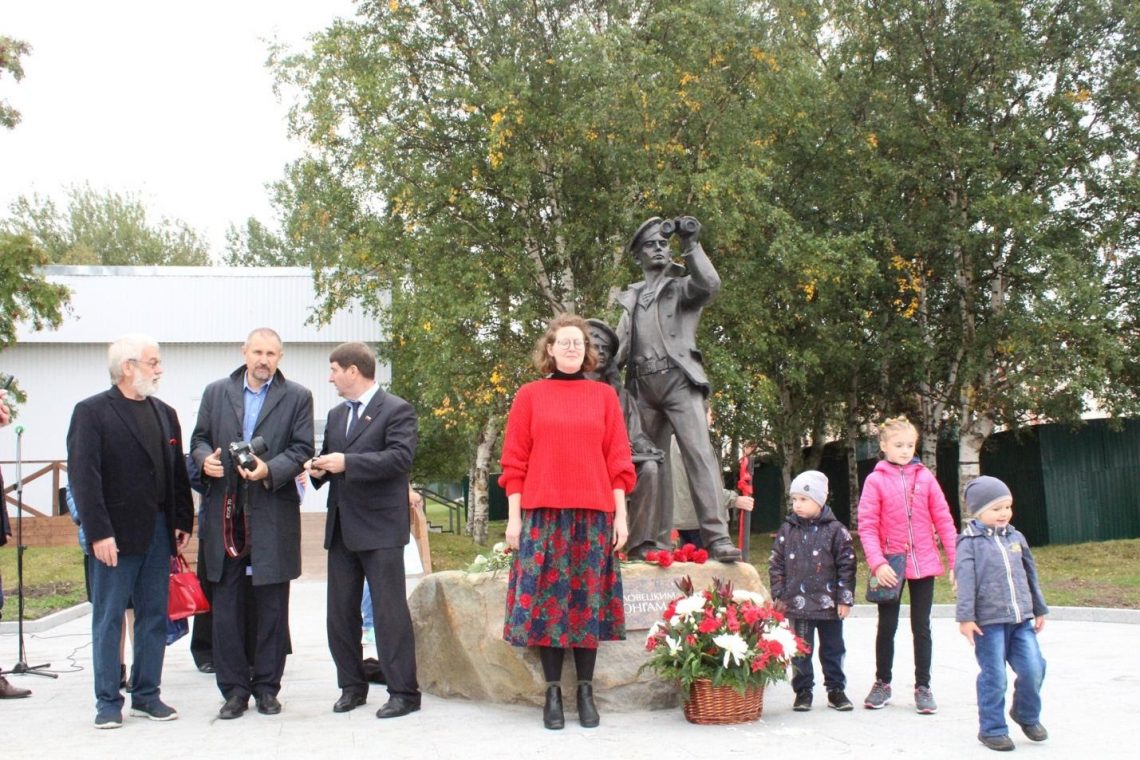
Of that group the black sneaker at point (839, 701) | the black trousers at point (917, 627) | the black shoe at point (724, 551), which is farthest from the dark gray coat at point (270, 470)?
the black trousers at point (917, 627)

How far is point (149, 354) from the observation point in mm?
5910

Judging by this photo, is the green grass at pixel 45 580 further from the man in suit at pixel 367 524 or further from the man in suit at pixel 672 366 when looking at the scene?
the man in suit at pixel 672 366

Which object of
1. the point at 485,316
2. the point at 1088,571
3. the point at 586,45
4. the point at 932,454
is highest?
the point at 586,45

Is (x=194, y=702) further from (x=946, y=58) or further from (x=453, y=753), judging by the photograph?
(x=946, y=58)

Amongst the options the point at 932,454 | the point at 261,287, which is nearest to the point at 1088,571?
the point at 932,454

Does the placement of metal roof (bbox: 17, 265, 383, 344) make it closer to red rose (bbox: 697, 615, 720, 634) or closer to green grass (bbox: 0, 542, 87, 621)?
green grass (bbox: 0, 542, 87, 621)

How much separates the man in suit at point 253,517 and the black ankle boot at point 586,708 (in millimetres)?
1603

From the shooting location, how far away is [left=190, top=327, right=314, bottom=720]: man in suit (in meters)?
5.85

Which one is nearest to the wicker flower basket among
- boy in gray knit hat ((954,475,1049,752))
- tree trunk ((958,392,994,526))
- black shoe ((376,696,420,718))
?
boy in gray knit hat ((954,475,1049,752))

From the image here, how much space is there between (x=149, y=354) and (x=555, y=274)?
50.4 feet

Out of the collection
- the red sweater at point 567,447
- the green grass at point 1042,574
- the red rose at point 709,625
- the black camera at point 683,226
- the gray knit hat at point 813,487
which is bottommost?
the green grass at point 1042,574

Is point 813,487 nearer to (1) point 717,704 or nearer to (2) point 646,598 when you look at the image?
(2) point 646,598

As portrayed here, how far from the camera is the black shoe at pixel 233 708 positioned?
5812 mm

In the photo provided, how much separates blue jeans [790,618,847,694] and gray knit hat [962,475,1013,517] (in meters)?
0.98
